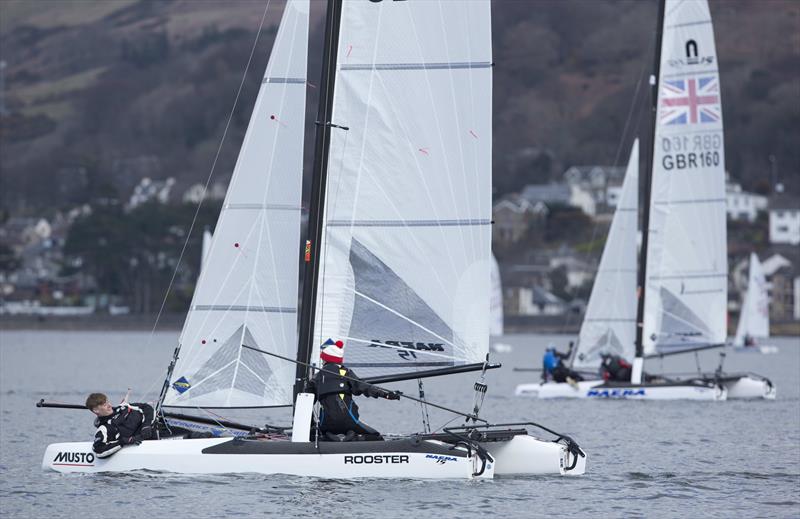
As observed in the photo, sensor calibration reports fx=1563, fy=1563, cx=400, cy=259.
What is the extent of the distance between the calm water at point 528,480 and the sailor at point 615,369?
0.70 m

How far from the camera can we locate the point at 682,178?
127ft

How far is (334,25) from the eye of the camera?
20.4m

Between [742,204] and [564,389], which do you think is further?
[742,204]

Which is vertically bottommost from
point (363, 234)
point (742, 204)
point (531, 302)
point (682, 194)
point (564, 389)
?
point (564, 389)

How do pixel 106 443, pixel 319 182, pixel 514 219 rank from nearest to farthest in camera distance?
pixel 106 443 < pixel 319 182 < pixel 514 219

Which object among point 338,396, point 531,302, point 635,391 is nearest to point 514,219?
point 531,302

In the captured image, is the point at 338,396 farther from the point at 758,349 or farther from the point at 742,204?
the point at 742,204

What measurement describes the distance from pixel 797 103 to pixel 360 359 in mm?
177653

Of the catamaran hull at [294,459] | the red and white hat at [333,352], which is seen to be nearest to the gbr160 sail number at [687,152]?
the catamaran hull at [294,459]

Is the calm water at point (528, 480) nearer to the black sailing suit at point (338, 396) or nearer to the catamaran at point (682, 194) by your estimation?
the black sailing suit at point (338, 396)

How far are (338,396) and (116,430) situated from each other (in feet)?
9.48

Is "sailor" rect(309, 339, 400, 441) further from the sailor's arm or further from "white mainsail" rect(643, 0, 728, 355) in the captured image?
"white mainsail" rect(643, 0, 728, 355)

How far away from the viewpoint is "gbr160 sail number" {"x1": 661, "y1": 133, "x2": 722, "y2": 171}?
127 ft

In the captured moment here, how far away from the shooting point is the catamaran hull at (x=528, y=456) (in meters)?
20.8
